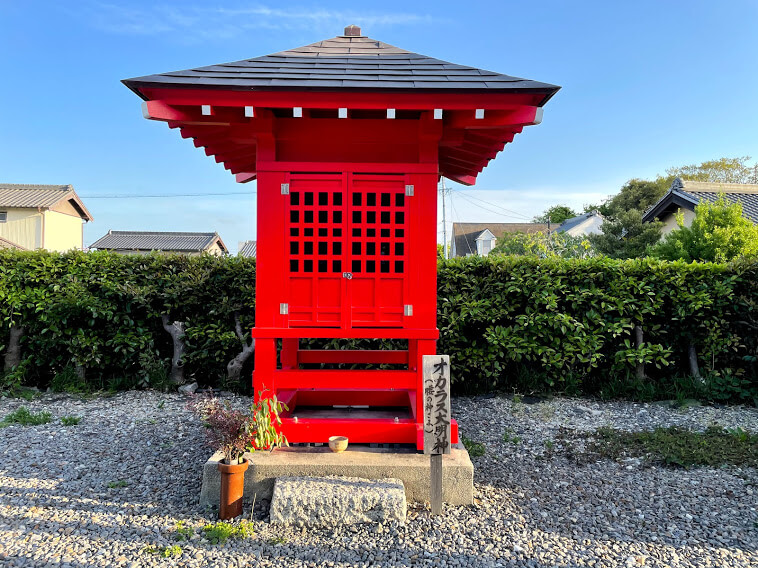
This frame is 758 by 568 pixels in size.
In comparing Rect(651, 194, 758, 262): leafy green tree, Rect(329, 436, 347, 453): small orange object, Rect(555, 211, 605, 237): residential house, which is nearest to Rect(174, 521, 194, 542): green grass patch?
Rect(329, 436, 347, 453): small orange object

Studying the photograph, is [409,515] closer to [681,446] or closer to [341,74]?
[681,446]

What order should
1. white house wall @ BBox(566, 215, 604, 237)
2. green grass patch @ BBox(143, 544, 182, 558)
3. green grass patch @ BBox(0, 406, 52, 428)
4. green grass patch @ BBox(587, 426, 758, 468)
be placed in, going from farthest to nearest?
white house wall @ BBox(566, 215, 604, 237) < green grass patch @ BBox(0, 406, 52, 428) < green grass patch @ BBox(587, 426, 758, 468) < green grass patch @ BBox(143, 544, 182, 558)

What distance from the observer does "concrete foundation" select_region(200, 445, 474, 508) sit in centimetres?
326

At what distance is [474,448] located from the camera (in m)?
4.39

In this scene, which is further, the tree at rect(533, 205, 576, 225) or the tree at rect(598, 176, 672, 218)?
the tree at rect(533, 205, 576, 225)

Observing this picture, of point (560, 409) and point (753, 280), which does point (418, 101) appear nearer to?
point (560, 409)

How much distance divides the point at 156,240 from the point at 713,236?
31950 millimetres

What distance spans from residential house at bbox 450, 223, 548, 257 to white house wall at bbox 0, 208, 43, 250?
27167 millimetres

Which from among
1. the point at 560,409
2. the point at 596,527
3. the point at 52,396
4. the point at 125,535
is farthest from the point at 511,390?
the point at 52,396

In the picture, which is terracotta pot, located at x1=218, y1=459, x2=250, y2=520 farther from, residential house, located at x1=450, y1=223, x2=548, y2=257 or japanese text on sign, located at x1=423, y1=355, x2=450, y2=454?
residential house, located at x1=450, y1=223, x2=548, y2=257

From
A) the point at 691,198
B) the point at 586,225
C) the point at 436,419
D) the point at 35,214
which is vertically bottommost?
the point at 436,419

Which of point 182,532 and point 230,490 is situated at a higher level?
point 230,490

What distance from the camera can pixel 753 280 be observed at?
5820 mm

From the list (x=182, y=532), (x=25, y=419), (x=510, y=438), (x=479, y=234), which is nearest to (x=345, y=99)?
(x=182, y=532)
